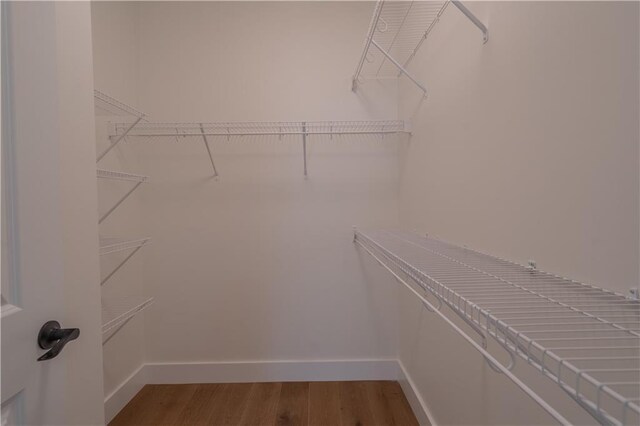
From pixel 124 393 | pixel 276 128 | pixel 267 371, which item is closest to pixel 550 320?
pixel 276 128

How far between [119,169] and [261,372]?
1655 mm

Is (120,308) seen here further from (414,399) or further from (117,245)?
(414,399)

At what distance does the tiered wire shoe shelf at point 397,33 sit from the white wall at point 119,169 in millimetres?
1498

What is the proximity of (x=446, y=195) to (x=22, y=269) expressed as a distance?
4.82ft

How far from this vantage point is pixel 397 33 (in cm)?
182

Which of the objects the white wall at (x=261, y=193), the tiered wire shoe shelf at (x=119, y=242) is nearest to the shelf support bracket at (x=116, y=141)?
the tiered wire shoe shelf at (x=119, y=242)

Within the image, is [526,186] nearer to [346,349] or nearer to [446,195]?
[446,195]

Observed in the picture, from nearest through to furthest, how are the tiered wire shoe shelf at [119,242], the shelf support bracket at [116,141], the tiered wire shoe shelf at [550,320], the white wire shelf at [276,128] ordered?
the tiered wire shoe shelf at [550,320] → the tiered wire shoe shelf at [119,242] → the shelf support bracket at [116,141] → the white wire shelf at [276,128]

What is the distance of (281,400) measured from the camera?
1.94 metres

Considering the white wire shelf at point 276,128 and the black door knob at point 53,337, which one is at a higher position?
the white wire shelf at point 276,128

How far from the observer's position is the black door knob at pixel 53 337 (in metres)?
0.65

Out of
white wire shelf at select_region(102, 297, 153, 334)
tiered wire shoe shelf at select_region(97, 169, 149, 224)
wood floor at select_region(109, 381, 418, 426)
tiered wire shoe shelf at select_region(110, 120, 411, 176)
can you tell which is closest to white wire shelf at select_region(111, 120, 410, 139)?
tiered wire shoe shelf at select_region(110, 120, 411, 176)

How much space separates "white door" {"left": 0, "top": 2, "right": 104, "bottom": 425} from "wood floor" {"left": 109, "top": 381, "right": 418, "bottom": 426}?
1.16 metres

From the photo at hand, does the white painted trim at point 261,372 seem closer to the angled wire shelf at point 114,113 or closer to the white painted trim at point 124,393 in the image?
the white painted trim at point 124,393
